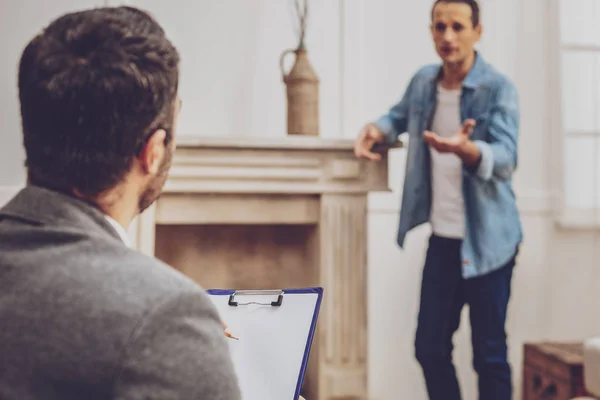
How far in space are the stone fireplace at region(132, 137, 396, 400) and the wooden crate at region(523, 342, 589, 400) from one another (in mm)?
633

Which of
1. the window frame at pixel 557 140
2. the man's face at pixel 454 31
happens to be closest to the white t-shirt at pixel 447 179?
the man's face at pixel 454 31

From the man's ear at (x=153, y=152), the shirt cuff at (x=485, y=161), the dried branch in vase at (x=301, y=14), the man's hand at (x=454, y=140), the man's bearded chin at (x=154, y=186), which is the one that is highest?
the dried branch in vase at (x=301, y=14)

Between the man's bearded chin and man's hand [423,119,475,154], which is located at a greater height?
man's hand [423,119,475,154]

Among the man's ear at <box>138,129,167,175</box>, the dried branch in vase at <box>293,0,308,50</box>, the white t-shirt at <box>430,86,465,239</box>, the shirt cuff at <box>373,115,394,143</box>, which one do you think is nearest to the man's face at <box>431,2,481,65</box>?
the white t-shirt at <box>430,86,465,239</box>

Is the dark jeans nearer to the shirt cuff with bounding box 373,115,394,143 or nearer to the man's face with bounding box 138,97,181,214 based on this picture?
the shirt cuff with bounding box 373,115,394,143

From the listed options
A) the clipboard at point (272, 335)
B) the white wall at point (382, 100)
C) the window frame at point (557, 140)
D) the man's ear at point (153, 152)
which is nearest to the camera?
the man's ear at point (153, 152)

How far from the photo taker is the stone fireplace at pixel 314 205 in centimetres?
206

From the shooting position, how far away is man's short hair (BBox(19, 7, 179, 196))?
1.98 ft

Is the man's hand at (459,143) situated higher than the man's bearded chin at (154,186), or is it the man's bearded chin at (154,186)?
the man's hand at (459,143)

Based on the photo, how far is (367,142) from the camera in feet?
6.84

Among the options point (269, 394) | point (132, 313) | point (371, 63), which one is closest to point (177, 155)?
point (371, 63)

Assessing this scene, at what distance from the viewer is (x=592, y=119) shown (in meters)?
2.72

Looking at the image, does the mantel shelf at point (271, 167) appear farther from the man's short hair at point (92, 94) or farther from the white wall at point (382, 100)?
the man's short hair at point (92, 94)

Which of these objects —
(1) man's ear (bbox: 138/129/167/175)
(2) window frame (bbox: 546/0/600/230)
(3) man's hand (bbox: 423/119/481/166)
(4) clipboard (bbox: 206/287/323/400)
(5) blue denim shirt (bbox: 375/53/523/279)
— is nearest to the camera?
(1) man's ear (bbox: 138/129/167/175)
